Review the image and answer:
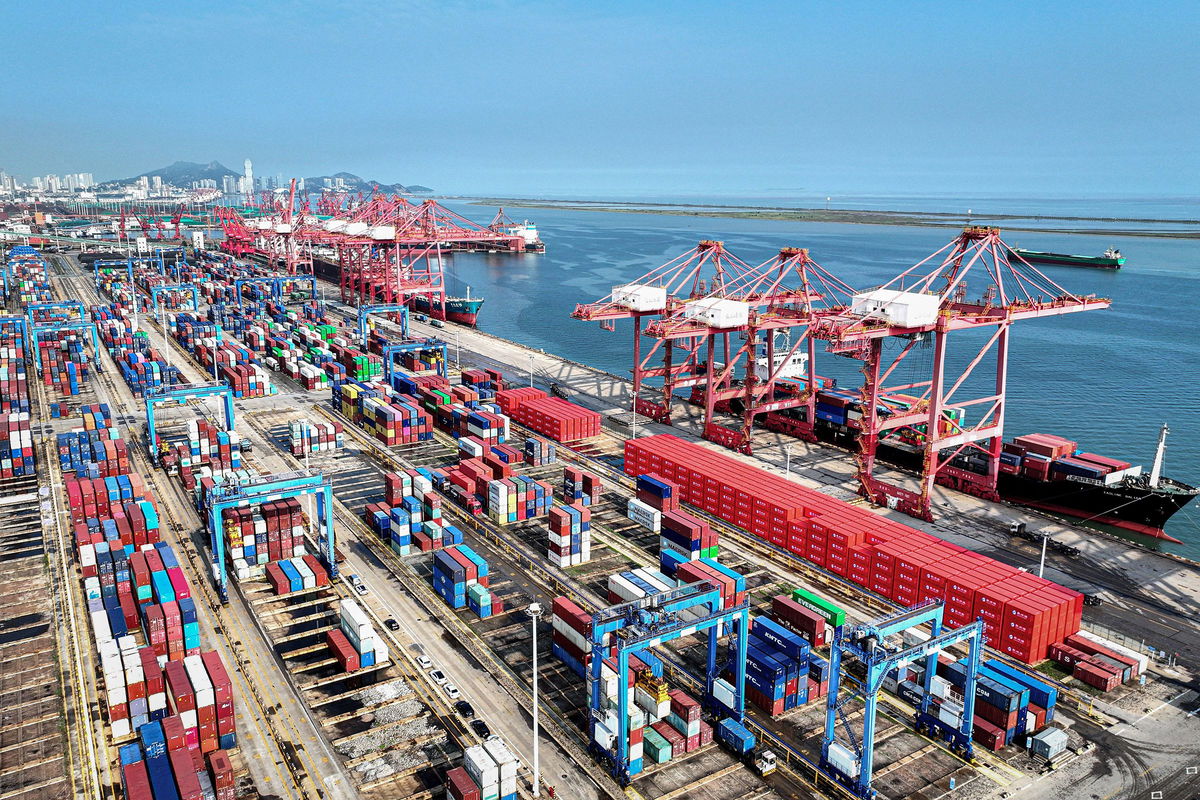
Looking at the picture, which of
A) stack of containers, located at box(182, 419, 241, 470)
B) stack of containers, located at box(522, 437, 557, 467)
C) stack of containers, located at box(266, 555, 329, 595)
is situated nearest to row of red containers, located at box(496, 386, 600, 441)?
stack of containers, located at box(522, 437, 557, 467)

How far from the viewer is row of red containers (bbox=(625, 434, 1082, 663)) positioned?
36562mm

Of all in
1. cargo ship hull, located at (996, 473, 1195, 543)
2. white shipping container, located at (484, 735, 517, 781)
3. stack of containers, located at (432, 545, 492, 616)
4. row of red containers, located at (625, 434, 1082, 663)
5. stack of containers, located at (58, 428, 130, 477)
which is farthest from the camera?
stack of containers, located at (58, 428, 130, 477)

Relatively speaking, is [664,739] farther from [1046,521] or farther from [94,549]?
[1046,521]

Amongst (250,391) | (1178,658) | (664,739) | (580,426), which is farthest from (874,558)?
(250,391)

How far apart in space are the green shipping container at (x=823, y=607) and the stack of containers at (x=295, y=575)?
2446 cm

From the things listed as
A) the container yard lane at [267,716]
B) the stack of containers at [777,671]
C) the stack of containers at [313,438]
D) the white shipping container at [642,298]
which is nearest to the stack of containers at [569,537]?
the stack of containers at [777,671]

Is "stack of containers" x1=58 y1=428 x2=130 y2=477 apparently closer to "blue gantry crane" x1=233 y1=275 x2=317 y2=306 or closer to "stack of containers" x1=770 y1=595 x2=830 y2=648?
"stack of containers" x1=770 y1=595 x2=830 y2=648

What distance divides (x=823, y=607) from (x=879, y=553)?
5484 mm

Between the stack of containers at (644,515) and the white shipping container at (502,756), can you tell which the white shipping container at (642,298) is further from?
the white shipping container at (502,756)

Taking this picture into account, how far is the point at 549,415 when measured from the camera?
222 ft

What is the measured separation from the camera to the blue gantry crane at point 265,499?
1593 inches

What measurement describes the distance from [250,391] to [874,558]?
63805mm

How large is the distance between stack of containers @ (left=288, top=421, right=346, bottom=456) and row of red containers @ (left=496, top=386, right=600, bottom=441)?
1522 cm

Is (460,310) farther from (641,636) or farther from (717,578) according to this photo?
(641,636)
